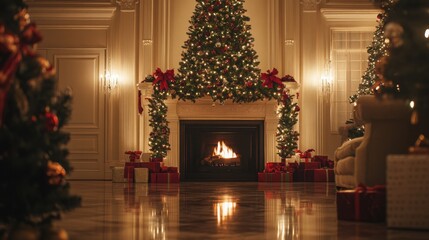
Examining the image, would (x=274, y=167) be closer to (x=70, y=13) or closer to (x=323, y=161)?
(x=323, y=161)

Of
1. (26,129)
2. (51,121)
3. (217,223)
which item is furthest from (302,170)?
(26,129)

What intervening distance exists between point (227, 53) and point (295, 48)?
A: 1.56 metres

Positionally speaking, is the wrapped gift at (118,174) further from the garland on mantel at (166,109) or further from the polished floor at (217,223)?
the polished floor at (217,223)

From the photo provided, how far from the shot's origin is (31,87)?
2.51 m

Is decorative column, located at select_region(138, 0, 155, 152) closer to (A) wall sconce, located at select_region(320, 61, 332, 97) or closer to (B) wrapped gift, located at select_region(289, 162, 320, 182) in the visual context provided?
(B) wrapped gift, located at select_region(289, 162, 320, 182)

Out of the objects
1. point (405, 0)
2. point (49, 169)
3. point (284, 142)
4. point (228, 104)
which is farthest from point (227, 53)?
point (49, 169)

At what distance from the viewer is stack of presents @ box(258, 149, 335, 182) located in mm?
11242

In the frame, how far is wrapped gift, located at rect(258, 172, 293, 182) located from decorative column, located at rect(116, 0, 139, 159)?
7.45ft

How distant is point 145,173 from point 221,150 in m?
1.57

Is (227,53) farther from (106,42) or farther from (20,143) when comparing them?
(20,143)

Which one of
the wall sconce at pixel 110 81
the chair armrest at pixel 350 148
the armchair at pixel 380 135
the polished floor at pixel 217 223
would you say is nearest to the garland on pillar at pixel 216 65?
the wall sconce at pixel 110 81

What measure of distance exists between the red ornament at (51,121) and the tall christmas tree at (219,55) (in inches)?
335

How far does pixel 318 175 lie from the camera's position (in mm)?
11234

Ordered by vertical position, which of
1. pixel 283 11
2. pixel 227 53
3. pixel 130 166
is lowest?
pixel 130 166
